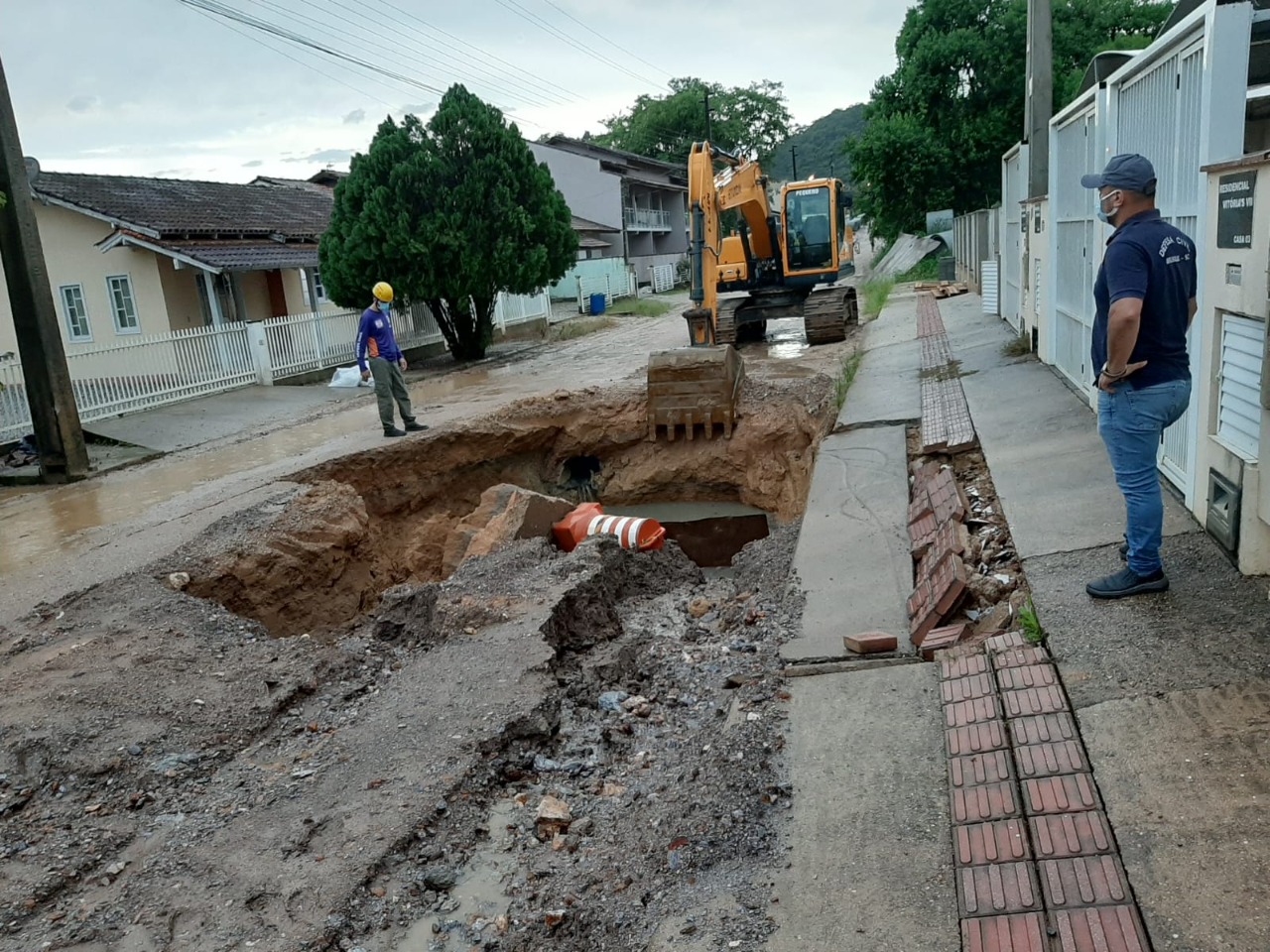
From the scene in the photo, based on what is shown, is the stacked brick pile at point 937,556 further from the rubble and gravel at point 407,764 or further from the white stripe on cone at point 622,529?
the white stripe on cone at point 622,529

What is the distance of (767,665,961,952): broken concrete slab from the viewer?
2.77m

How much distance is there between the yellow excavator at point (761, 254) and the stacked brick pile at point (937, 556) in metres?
7.67

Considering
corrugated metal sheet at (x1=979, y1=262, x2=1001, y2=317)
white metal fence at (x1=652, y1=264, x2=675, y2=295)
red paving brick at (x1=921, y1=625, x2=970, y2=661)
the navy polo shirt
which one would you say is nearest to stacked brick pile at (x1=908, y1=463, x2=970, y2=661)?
red paving brick at (x1=921, y1=625, x2=970, y2=661)

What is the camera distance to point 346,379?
60.8 feet

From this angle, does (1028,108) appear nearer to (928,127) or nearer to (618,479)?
(618,479)

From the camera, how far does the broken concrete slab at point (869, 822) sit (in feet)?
9.07

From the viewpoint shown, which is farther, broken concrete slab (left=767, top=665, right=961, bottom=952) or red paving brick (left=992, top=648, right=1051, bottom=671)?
red paving brick (left=992, top=648, right=1051, bottom=671)

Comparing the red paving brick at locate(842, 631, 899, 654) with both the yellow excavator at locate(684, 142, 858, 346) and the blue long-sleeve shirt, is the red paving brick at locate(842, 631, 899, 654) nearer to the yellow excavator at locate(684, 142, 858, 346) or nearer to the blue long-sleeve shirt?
the blue long-sleeve shirt

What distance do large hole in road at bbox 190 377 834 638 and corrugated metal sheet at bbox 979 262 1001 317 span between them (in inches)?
194

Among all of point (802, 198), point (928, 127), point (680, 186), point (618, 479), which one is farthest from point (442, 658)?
point (680, 186)

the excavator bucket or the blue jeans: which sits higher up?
the blue jeans

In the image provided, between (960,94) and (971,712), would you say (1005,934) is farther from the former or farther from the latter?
(960,94)

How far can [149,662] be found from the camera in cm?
562

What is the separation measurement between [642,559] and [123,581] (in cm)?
391
